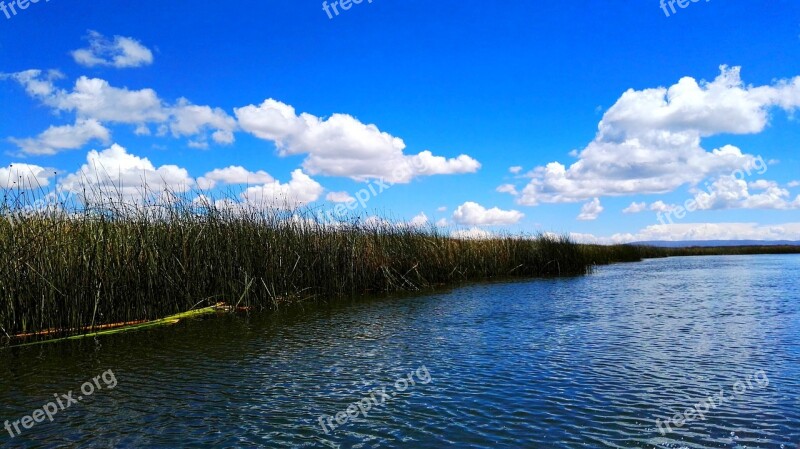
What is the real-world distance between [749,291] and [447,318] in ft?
34.0

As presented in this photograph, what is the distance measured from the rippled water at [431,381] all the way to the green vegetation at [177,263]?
3.69 ft

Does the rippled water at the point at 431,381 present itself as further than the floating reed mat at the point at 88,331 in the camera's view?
No

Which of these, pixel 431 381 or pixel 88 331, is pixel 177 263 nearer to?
pixel 88 331

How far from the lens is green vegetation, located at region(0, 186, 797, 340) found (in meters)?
9.24

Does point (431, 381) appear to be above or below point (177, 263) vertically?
below

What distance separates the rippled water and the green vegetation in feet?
3.69

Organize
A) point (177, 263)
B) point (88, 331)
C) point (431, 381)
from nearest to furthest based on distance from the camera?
point (431, 381)
point (88, 331)
point (177, 263)

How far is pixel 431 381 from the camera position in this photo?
20.0 feet

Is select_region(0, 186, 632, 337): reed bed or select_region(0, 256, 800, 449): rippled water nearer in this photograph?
select_region(0, 256, 800, 449): rippled water

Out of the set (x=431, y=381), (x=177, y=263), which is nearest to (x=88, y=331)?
(x=177, y=263)

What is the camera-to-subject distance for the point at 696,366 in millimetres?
6586

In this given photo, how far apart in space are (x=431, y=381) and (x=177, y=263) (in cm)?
742

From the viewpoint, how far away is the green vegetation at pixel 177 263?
9.24 metres

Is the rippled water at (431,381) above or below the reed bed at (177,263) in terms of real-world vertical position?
below
